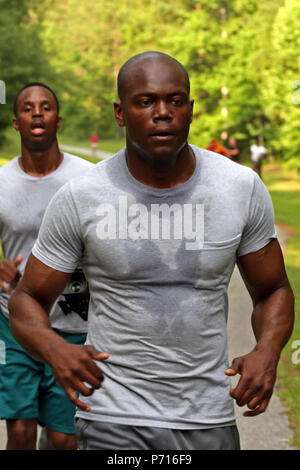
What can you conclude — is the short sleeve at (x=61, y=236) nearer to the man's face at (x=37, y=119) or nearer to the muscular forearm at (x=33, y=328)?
the muscular forearm at (x=33, y=328)

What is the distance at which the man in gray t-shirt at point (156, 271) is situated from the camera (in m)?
3.10

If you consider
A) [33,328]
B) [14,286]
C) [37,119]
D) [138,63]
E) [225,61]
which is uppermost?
[225,61]

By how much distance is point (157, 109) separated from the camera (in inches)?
119

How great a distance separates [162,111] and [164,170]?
0.77 feet

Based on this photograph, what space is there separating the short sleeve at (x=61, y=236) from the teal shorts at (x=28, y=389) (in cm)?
189

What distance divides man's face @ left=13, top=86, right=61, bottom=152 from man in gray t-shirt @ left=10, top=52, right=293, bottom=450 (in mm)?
2382

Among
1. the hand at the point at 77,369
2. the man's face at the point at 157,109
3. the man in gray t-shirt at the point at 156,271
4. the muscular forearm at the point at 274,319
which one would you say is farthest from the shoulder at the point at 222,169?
the hand at the point at 77,369

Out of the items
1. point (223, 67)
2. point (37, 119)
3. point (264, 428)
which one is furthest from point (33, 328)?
point (223, 67)

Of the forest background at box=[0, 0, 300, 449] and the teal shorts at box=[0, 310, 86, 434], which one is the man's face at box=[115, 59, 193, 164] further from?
the forest background at box=[0, 0, 300, 449]

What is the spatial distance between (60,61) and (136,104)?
85.0 metres

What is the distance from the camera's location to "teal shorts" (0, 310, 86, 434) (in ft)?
16.7

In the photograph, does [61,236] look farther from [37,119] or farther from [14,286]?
[37,119]

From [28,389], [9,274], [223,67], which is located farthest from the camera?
[223,67]

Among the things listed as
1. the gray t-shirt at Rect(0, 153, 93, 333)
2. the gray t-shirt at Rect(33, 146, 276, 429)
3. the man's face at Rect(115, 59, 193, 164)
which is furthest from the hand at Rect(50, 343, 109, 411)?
the gray t-shirt at Rect(0, 153, 93, 333)
